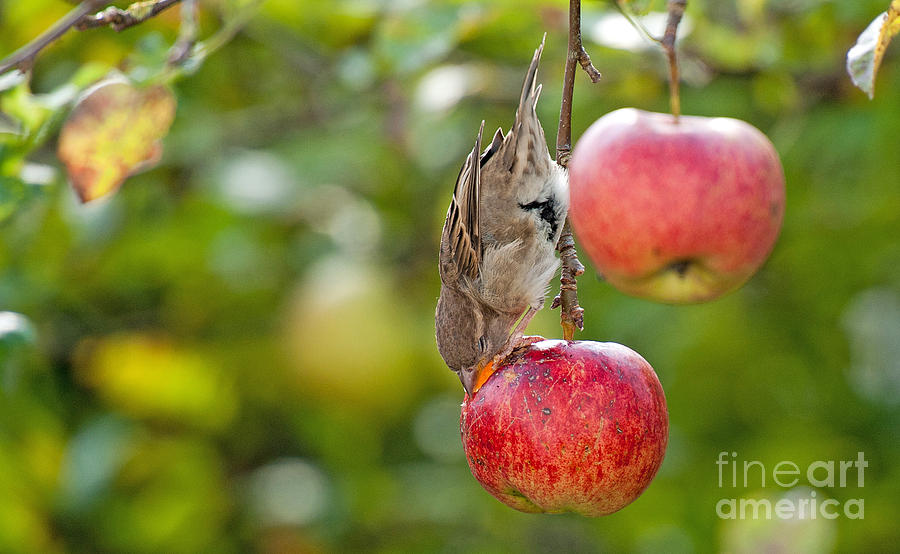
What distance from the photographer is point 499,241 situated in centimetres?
302

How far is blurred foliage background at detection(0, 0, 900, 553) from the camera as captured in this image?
2758 mm

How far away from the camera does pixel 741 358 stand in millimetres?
3006

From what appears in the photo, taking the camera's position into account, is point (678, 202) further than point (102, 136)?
No

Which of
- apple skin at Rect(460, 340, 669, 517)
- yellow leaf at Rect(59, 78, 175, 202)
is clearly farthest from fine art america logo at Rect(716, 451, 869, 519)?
yellow leaf at Rect(59, 78, 175, 202)

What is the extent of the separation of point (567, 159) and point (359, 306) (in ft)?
5.79

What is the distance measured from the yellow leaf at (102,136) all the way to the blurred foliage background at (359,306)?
75cm

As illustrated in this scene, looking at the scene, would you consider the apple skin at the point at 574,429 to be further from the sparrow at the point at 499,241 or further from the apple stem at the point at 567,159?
the sparrow at the point at 499,241

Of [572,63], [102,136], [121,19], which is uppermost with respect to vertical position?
[121,19]

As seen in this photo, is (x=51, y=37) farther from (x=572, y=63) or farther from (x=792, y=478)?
(x=792, y=478)

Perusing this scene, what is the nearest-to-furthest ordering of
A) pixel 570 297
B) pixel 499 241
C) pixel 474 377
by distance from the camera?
pixel 570 297 < pixel 474 377 < pixel 499 241

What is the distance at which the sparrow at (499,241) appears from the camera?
2.58 metres

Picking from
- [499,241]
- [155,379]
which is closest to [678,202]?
[499,241]

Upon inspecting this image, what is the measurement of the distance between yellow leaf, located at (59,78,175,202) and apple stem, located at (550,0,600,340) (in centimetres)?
81

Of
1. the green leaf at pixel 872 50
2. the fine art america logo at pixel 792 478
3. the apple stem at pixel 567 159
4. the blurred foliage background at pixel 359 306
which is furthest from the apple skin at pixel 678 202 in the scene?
the fine art america logo at pixel 792 478
